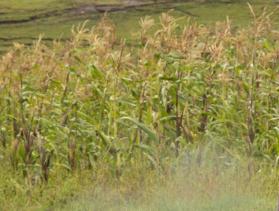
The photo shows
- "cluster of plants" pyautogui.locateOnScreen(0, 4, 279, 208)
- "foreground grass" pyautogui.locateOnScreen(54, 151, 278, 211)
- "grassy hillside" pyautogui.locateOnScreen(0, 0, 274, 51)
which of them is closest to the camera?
"foreground grass" pyautogui.locateOnScreen(54, 151, 278, 211)

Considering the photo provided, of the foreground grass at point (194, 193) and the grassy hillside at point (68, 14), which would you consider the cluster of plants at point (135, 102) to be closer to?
the foreground grass at point (194, 193)

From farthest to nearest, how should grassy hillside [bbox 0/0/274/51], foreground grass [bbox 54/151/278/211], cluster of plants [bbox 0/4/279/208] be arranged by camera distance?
grassy hillside [bbox 0/0/274/51], cluster of plants [bbox 0/4/279/208], foreground grass [bbox 54/151/278/211]

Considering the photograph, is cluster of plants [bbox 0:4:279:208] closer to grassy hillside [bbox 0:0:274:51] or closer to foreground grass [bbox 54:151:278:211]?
foreground grass [bbox 54:151:278:211]

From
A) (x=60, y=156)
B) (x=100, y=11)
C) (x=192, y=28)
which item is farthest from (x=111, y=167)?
(x=100, y=11)

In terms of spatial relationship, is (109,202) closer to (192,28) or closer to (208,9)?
(192,28)

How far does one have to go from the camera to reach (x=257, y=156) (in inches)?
212

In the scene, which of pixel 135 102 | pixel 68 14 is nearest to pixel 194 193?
pixel 135 102

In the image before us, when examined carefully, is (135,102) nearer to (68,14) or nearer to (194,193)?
(194,193)

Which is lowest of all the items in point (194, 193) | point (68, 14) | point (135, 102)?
point (68, 14)

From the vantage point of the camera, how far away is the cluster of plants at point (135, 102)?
530 cm

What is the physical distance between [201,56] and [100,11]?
97.9 feet

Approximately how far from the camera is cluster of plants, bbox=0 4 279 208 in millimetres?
5301

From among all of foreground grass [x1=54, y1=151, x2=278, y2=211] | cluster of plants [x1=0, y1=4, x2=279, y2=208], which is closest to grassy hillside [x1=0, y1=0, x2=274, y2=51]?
cluster of plants [x1=0, y1=4, x2=279, y2=208]

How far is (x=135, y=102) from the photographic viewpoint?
571cm
